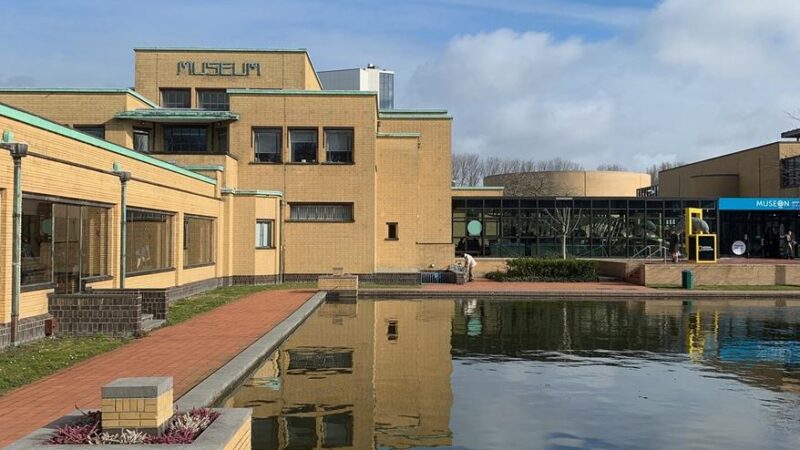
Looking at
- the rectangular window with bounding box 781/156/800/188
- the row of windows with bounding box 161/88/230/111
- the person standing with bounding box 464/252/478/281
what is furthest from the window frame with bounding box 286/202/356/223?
the rectangular window with bounding box 781/156/800/188

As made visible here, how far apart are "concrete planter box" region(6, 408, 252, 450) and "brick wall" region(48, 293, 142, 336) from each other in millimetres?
8792

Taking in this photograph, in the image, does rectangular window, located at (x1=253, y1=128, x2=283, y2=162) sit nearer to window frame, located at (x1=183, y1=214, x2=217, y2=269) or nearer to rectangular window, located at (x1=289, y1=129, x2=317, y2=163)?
rectangular window, located at (x1=289, y1=129, x2=317, y2=163)

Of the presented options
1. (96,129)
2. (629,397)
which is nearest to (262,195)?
(96,129)

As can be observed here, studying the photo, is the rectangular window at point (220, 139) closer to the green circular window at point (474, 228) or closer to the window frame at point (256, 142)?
the window frame at point (256, 142)

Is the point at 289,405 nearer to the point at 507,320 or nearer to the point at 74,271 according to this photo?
the point at 74,271

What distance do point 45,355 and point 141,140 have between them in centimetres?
2273

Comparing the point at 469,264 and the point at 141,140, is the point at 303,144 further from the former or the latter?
the point at 469,264

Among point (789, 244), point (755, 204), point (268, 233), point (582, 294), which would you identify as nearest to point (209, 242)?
point (268, 233)

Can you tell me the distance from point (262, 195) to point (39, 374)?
20790 mm

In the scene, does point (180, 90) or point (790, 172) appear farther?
point (790, 172)

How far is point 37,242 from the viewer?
15.0m

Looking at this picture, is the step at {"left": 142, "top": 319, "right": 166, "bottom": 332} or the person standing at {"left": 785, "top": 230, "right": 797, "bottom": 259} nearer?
the step at {"left": 142, "top": 319, "right": 166, "bottom": 332}

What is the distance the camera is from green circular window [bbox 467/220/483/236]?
45.0 m

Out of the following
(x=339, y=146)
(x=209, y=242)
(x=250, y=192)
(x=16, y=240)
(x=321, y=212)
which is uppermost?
(x=339, y=146)
